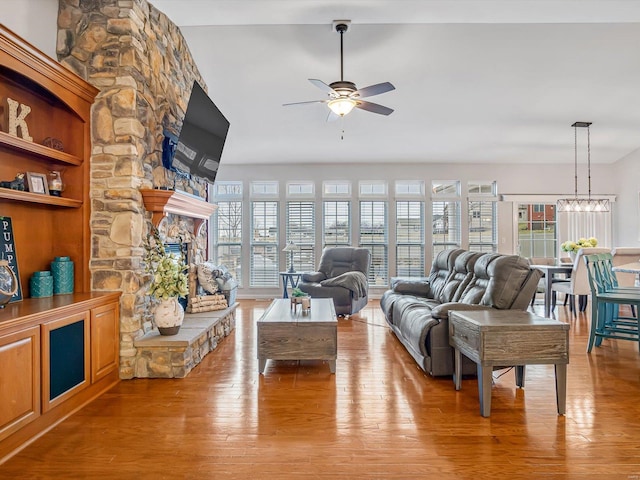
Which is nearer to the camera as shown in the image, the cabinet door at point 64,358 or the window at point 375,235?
the cabinet door at point 64,358

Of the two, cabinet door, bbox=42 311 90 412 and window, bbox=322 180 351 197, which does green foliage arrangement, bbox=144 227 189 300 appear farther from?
window, bbox=322 180 351 197

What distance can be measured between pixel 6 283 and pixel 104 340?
85cm

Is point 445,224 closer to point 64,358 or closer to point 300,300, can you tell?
point 300,300

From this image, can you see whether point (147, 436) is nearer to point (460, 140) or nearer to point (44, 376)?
point (44, 376)

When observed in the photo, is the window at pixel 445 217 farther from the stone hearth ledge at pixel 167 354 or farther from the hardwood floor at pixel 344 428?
the stone hearth ledge at pixel 167 354

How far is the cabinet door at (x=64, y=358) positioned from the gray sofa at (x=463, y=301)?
2.58 m

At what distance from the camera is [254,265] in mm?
8148

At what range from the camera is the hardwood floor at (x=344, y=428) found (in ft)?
6.88

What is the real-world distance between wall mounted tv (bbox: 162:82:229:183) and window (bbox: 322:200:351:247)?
12.1 ft

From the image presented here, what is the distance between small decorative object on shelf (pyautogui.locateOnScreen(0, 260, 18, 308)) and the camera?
2483 millimetres

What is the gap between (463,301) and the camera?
151 inches

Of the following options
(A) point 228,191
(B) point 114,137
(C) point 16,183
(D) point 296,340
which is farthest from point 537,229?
(C) point 16,183

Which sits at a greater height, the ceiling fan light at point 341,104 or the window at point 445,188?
the ceiling fan light at point 341,104

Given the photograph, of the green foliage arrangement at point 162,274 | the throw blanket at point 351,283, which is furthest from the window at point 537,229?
the green foliage arrangement at point 162,274
